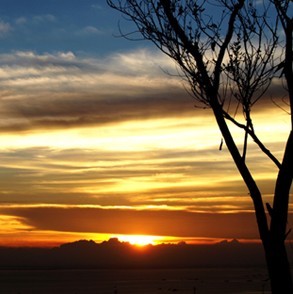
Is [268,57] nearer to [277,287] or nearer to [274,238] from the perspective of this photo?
[274,238]

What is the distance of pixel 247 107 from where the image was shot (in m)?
11.1

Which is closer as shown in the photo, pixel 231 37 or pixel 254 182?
pixel 254 182

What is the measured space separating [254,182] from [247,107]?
65.9 inches

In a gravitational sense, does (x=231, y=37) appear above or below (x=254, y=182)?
above

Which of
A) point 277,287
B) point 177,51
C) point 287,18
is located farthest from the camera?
point 177,51

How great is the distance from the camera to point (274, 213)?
9703mm

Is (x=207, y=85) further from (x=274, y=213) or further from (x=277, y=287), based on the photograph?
(x=277, y=287)

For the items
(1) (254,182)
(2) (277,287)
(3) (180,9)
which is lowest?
(2) (277,287)

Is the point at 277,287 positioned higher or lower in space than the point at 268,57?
lower

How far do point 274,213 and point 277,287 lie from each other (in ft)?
3.64

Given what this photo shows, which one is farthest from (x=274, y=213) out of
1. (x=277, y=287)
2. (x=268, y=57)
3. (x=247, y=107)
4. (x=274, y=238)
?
(x=268, y=57)

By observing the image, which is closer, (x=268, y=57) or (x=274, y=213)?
(x=274, y=213)

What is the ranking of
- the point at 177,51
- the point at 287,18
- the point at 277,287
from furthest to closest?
the point at 177,51 < the point at 287,18 < the point at 277,287

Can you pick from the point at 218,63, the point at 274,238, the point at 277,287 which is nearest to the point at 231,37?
the point at 218,63
